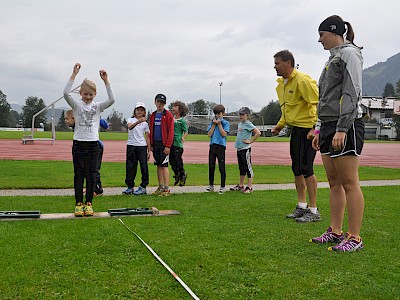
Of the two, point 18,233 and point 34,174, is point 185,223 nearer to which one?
point 18,233

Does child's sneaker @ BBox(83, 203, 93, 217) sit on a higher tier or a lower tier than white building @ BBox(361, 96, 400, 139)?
lower

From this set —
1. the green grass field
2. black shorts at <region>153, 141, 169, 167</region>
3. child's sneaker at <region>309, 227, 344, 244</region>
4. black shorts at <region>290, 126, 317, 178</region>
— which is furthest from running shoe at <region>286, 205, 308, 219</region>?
black shorts at <region>153, 141, 169, 167</region>

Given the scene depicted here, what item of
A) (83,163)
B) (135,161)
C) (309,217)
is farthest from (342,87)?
(135,161)

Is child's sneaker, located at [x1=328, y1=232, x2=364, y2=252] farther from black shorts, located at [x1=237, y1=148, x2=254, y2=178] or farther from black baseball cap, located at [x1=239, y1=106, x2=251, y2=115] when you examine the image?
black baseball cap, located at [x1=239, y1=106, x2=251, y2=115]

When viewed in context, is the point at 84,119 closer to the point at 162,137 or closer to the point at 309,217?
the point at 162,137

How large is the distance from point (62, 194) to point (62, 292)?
5.33 metres

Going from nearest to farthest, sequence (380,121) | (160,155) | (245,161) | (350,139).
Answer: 1. (350,139)
2. (160,155)
3. (245,161)
4. (380,121)

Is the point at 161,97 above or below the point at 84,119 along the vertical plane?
above

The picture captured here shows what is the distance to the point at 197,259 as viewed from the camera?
3918 millimetres

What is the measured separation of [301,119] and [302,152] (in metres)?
0.46

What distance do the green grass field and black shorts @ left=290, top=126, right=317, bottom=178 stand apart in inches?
28.9

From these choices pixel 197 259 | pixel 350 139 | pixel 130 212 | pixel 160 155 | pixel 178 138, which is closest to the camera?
pixel 197 259

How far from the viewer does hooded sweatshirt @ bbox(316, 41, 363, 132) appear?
4199mm

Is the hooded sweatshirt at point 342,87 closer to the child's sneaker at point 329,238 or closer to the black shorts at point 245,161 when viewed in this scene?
the child's sneaker at point 329,238
